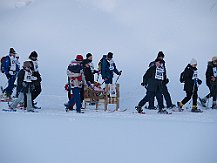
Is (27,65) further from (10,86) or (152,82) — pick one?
(152,82)

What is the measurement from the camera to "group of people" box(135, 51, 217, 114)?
841 cm

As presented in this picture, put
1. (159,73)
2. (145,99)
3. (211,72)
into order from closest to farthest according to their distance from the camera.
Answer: (145,99)
(159,73)
(211,72)

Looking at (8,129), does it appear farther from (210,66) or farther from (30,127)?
(210,66)

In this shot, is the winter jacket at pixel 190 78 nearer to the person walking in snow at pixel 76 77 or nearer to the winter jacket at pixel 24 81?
the person walking in snow at pixel 76 77

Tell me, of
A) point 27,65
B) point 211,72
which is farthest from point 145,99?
point 27,65

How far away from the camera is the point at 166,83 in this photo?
8.74m

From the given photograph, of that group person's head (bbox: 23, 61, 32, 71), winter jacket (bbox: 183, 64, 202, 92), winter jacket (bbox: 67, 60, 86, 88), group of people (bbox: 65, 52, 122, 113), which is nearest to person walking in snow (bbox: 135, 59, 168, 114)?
winter jacket (bbox: 183, 64, 202, 92)

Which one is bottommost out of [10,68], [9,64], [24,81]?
[24,81]

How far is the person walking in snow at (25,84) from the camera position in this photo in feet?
25.9

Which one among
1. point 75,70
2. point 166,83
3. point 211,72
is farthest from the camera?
point 211,72

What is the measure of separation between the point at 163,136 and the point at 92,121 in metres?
1.57

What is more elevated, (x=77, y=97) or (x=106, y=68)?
(x=106, y=68)

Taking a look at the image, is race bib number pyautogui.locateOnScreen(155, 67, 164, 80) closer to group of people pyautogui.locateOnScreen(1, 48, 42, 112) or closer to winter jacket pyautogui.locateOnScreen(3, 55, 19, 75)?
group of people pyautogui.locateOnScreen(1, 48, 42, 112)

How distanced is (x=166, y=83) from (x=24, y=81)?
341 cm
